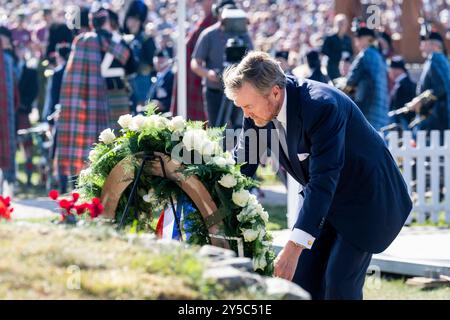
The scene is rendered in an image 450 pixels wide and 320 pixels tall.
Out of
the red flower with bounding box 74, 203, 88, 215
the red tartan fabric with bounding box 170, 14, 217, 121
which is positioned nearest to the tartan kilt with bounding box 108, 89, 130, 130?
the red tartan fabric with bounding box 170, 14, 217, 121

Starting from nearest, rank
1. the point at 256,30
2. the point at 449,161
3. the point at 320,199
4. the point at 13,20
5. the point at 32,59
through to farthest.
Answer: the point at 320,199 < the point at 449,161 < the point at 32,59 < the point at 13,20 < the point at 256,30

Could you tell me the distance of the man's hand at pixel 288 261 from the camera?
15.5 ft

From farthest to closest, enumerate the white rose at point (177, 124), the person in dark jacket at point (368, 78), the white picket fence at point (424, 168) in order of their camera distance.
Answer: the person in dark jacket at point (368, 78)
the white picket fence at point (424, 168)
the white rose at point (177, 124)

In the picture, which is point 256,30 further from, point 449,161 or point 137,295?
point 137,295

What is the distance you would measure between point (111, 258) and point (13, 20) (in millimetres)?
18241

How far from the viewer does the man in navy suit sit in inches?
185

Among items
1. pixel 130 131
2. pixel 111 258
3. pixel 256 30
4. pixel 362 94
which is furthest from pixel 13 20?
pixel 111 258

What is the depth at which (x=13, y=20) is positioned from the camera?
21.2m

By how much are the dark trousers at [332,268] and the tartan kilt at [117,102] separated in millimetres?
6815

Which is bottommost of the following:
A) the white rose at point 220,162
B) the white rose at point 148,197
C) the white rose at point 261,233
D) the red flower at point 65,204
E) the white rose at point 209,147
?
the white rose at point 261,233

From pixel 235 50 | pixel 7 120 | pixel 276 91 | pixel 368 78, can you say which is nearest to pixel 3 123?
pixel 7 120

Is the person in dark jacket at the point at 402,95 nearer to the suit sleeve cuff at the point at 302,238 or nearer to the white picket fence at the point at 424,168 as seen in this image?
the white picket fence at the point at 424,168

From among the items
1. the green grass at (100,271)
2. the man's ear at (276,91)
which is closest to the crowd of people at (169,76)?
the man's ear at (276,91)
